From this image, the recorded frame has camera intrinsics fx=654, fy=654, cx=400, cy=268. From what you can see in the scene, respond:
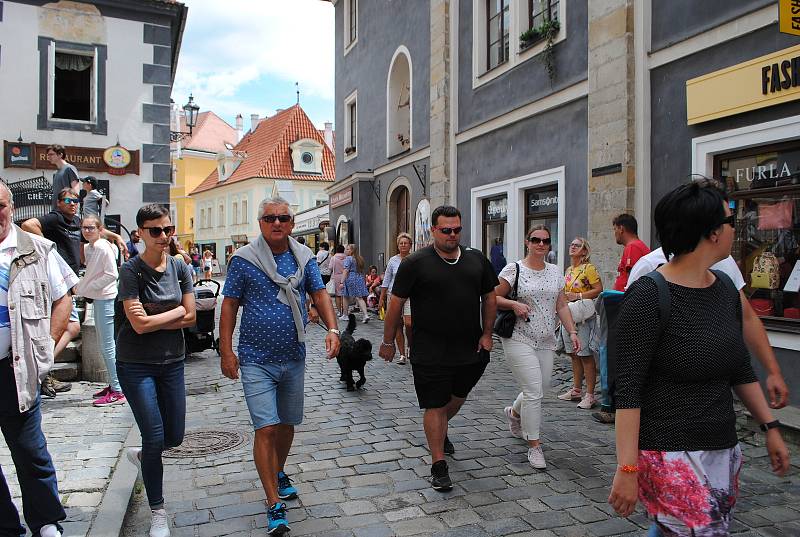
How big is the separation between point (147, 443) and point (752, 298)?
20.2 feet

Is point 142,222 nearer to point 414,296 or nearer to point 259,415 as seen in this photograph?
point 259,415

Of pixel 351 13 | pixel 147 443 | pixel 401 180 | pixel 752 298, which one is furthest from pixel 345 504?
pixel 351 13

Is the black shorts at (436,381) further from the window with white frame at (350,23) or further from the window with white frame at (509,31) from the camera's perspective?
the window with white frame at (350,23)

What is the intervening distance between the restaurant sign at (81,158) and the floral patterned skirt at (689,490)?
12.9m

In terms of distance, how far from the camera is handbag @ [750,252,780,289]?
6.78m

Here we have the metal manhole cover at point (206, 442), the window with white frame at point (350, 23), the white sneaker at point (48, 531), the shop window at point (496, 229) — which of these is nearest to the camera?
the white sneaker at point (48, 531)

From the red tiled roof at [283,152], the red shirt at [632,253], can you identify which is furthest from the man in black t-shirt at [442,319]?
the red tiled roof at [283,152]

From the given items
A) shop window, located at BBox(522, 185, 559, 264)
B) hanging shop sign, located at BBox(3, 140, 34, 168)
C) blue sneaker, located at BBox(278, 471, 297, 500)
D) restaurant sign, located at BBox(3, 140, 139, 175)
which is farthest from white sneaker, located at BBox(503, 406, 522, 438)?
hanging shop sign, located at BBox(3, 140, 34, 168)

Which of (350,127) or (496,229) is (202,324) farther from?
(350,127)

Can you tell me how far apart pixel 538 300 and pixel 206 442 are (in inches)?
123

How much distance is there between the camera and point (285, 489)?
4.36 meters

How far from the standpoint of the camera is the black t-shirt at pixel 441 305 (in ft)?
15.4

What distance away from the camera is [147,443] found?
381 cm

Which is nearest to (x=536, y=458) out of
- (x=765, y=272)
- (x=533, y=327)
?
(x=533, y=327)
